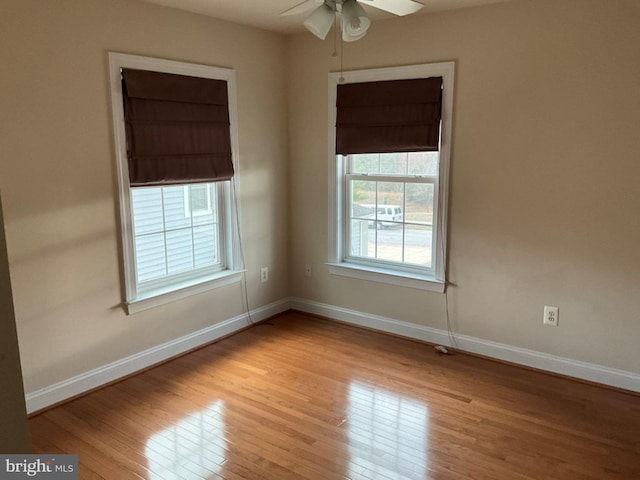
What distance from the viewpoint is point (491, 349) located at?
3719 mm

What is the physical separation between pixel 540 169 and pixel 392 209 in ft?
3.81

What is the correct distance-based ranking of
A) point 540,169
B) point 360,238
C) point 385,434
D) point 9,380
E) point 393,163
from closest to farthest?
point 9,380, point 385,434, point 540,169, point 393,163, point 360,238

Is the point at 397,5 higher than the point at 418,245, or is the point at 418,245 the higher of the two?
the point at 397,5

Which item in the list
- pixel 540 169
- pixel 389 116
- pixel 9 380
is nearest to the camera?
pixel 9 380

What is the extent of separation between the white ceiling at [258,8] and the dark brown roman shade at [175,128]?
458 millimetres

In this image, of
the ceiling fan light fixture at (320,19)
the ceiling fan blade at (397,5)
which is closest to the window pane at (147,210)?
the ceiling fan light fixture at (320,19)

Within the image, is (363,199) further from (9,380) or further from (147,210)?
(9,380)

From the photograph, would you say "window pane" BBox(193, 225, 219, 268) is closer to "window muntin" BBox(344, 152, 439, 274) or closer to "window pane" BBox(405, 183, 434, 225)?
"window muntin" BBox(344, 152, 439, 274)

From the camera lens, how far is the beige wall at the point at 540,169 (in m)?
3.09

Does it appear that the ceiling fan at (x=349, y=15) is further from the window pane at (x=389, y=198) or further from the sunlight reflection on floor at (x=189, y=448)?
the sunlight reflection on floor at (x=189, y=448)

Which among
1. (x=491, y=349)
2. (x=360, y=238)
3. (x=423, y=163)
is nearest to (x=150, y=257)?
(x=360, y=238)

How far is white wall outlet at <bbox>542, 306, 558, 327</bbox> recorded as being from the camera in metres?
3.43

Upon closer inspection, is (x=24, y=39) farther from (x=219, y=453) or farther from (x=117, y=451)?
(x=219, y=453)

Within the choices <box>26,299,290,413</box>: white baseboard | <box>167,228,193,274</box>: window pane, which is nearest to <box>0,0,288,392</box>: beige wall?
<box>26,299,290,413</box>: white baseboard
